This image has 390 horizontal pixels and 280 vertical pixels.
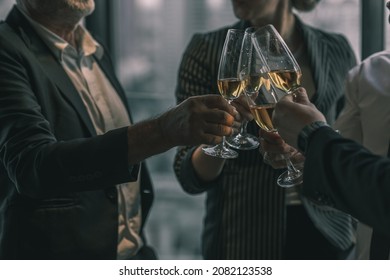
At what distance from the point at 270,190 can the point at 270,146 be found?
2.07 ft

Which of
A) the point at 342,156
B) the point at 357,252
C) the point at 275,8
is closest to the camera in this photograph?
the point at 342,156

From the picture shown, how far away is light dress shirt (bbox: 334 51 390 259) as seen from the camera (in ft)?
6.29

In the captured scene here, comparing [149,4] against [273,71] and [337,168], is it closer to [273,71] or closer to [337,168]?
[273,71]

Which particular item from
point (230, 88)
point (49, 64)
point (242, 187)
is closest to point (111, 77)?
point (49, 64)

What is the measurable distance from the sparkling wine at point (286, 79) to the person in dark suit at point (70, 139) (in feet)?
0.49

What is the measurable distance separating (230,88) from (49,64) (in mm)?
602

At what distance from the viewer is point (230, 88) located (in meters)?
1.82

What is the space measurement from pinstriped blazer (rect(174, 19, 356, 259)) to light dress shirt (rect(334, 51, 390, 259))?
438mm

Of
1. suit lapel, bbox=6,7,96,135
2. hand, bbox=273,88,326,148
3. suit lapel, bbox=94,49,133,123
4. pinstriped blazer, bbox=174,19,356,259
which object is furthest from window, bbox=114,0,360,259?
hand, bbox=273,88,326,148
